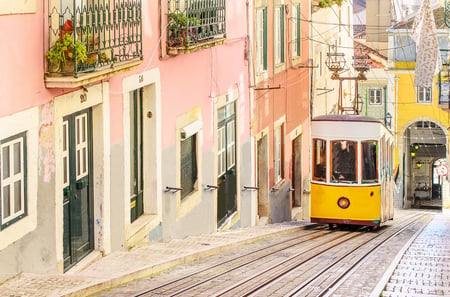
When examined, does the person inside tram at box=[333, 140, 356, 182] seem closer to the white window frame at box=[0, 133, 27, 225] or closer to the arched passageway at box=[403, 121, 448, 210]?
the white window frame at box=[0, 133, 27, 225]

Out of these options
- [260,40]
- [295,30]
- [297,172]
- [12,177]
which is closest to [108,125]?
[12,177]

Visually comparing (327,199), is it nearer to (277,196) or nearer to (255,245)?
(277,196)

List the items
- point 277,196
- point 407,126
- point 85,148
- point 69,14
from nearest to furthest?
1. point 69,14
2. point 85,148
3. point 277,196
4. point 407,126

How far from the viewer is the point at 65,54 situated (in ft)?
31.4

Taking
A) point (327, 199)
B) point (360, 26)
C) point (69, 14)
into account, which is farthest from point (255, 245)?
point (360, 26)

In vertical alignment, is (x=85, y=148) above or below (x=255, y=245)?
above

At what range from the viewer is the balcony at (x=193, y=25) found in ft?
45.5

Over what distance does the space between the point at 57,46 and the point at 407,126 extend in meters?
42.0

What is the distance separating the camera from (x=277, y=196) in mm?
22688

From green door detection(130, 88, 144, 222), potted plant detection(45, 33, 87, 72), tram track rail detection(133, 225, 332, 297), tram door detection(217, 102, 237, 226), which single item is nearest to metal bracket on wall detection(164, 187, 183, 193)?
green door detection(130, 88, 144, 222)

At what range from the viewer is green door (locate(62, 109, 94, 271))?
10.7 m

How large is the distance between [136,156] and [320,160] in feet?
22.7

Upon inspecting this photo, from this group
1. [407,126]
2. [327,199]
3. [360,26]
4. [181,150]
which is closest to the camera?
[181,150]

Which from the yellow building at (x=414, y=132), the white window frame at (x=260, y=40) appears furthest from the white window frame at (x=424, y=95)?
the white window frame at (x=260, y=40)
